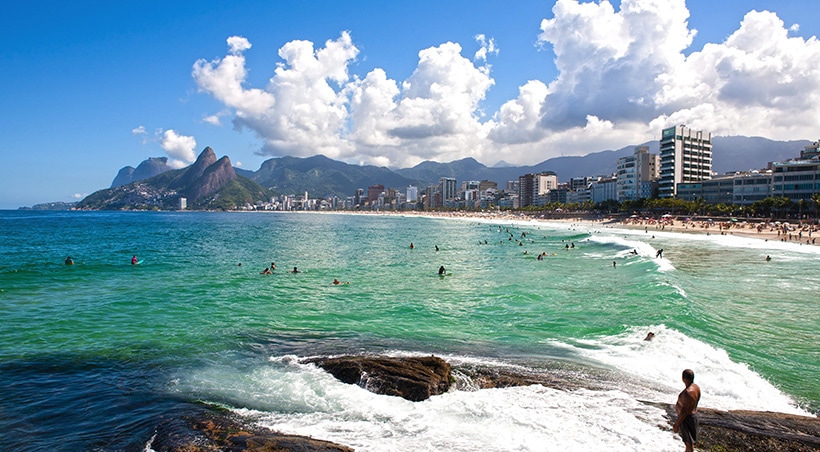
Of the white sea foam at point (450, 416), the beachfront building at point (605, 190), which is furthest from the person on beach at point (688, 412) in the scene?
the beachfront building at point (605, 190)

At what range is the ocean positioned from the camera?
355 inches

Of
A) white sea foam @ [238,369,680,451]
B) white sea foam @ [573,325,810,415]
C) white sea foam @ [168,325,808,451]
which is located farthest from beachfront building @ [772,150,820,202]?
white sea foam @ [238,369,680,451]

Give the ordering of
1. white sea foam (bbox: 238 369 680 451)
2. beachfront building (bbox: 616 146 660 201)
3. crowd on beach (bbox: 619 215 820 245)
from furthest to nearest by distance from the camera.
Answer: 1. beachfront building (bbox: 616 146 660 201)
2. crowd on beach (bbox: 619 215 820 245)
3. white sea foam (bbox: 238 369 680 451)

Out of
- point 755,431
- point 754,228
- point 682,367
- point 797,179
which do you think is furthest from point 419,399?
point 797,179

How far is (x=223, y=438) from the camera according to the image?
834cm

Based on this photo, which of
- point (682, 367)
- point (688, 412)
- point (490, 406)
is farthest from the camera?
point (682, 367)

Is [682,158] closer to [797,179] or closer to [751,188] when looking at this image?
[751,188]

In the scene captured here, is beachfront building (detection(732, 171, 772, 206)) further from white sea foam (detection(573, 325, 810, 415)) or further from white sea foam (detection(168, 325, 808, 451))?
white sea foam (detection(168, 325, 808, 451))

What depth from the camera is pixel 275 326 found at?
17.5 m

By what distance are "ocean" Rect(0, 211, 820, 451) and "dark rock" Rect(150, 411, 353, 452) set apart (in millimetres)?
418

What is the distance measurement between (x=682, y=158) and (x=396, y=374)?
155 m

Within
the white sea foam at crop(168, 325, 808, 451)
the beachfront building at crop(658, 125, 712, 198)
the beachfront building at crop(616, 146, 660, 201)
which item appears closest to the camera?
the white sea foam at crop(168, 325, 808, 451)

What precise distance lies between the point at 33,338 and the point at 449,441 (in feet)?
50.2

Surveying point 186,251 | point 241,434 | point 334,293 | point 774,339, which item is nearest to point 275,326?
point 334,293
